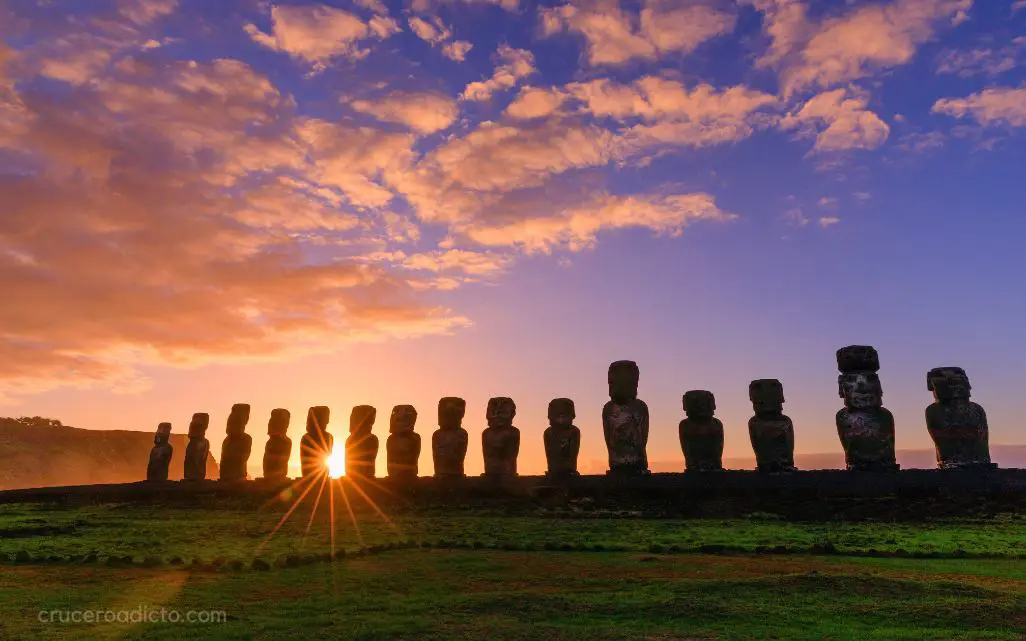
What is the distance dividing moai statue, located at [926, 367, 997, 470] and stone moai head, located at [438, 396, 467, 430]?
39.5 feet

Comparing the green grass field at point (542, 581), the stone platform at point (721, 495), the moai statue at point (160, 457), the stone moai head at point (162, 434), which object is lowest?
the green grass field at point (542, 581)

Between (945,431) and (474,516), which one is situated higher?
(945,431)

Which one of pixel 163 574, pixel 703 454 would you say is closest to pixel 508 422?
pixel 703 454

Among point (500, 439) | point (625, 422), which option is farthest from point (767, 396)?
point (500, 439)

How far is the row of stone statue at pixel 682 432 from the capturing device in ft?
56.7

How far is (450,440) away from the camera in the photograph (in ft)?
72.5

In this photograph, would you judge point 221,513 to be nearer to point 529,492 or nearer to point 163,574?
point 529,492

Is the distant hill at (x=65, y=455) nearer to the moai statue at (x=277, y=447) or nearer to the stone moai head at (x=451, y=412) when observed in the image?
the moai statue at (x=277, y=447)

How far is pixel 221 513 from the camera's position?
2059cm

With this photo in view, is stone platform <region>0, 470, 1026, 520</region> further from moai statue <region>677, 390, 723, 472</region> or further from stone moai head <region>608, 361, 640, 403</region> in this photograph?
stone moai head <region>608, 361, 640, 403</region>


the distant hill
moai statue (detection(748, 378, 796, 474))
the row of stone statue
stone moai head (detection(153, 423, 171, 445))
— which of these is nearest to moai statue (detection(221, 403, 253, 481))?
the row of stone statue

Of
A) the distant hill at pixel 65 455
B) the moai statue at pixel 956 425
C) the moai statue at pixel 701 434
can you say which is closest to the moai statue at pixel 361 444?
the moai statue at pixel 701 434

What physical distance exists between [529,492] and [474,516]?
2.25 metres

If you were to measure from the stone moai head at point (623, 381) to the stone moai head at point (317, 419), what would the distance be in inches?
409
